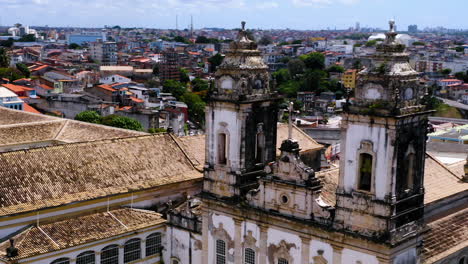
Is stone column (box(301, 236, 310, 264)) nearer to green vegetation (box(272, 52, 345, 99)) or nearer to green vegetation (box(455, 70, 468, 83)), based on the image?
green vegetation (box(272, 52, 345, 99))

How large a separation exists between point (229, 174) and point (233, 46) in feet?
15.9

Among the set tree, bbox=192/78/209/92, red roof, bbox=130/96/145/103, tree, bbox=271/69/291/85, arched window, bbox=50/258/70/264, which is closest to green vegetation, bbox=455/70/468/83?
tree, bbox=271/69/291/85

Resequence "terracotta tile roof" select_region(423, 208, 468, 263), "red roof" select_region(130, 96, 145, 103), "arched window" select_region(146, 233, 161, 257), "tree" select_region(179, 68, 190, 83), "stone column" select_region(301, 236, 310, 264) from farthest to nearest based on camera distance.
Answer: "tree" select_region(179, 68, 190, 83)
"red roof" select_region(130, 96, 145, 103)
"arched window" select_region(146, 233, 161, 257)
"terracotta tile roof" select_region(423, 208, 468, 263)
"stone column" select_region(301, 236, 310, 264)

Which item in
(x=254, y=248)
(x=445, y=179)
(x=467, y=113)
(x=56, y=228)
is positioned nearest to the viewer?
(x=254, y=248)

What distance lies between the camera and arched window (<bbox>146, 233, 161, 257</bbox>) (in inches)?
1040

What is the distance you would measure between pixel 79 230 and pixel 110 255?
1.76m

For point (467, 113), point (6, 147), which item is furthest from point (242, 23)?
point (467, 113)

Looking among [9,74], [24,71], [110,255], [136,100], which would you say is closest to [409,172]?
[110,255]

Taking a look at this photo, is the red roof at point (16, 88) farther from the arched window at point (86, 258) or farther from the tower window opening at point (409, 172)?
the tower window opening at point (409, 172)

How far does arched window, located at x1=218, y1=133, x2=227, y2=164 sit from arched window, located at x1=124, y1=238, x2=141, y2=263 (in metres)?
5.76

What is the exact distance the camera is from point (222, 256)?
23156 mm

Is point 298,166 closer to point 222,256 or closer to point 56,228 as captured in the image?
point 222,256

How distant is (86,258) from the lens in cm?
2431

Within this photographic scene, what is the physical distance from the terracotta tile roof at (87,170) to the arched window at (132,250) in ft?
7.23
